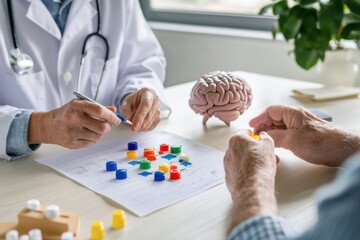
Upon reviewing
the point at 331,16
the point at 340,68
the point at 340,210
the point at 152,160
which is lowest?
the point at 340,68

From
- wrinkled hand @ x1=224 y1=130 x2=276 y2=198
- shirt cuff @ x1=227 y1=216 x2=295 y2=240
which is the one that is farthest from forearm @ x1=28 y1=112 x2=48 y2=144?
shirt cuff @ x1=227 y1=216 x2=295 y2=240

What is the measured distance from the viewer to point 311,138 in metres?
1.09

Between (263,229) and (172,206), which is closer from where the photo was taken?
(263,229)

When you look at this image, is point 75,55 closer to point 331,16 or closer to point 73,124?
point 73,124

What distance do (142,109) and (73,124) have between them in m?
0.22

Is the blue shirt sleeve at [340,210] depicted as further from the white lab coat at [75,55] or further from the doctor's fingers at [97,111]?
the white lab coat at [75,55]

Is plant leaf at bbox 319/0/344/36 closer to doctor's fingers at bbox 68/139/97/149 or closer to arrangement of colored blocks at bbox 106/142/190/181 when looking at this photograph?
arrangement of colored blocks at bbox 106/142/190/181

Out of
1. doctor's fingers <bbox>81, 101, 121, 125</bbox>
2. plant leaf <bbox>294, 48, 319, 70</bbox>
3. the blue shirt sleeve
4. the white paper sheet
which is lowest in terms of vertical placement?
plant leaf <bbox>294, 48, 319, 70</bbox>

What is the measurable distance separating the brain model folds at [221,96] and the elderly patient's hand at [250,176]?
0.32 meters

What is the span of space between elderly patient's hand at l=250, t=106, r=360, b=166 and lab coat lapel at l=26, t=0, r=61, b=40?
0.70 metres

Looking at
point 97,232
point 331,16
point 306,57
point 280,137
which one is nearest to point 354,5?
point 331,16

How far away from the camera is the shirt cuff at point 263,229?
70 centimetres

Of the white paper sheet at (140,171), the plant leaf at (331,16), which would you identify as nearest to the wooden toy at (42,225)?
the white paper sheet at (140,171)

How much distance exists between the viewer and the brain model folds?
1.32m
